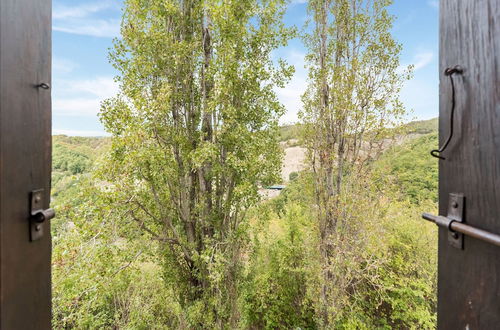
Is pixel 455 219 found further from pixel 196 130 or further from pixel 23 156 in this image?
pixel 196 130

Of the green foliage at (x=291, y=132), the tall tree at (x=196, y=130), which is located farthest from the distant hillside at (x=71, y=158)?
the green foliage at (x=291, y=132)

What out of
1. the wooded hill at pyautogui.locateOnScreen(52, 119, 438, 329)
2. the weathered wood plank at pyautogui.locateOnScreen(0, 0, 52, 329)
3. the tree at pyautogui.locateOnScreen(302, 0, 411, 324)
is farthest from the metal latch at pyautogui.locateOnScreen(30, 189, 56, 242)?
the tree at pyautogui.locateOnScreen(302, 0, 411, 324)

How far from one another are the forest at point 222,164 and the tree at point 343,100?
0.08 ft

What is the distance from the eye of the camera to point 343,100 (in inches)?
184

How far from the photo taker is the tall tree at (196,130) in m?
3.71

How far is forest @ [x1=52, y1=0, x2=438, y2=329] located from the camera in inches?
139

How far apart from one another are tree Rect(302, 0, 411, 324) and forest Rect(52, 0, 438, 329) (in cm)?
2

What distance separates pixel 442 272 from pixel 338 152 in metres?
4.29

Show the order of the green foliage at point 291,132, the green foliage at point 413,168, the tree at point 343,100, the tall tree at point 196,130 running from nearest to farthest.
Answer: the tall tree at point 196,130 → the tree at point 343,100 → the green foliage at point 413,168 → the green foliage at point 291,132

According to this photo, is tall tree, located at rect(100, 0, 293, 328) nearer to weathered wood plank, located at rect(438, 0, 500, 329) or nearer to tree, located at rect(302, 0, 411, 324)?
tree, located at rect(302, 0, 411, 324)

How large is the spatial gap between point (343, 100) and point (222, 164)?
9.44 feet

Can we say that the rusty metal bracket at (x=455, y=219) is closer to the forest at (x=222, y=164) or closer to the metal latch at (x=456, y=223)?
the metal latch at (x=456, y=223)

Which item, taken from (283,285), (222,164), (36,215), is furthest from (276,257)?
(36,215)

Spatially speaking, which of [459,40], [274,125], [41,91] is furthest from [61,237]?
[459,40]
